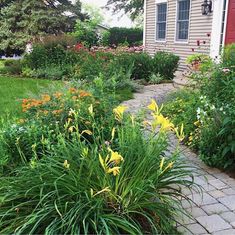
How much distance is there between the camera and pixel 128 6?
29.2 m

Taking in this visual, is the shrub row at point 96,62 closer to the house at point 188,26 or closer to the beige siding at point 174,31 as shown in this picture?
the house at point 188,26

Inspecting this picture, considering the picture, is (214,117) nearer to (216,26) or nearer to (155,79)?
(155,79)

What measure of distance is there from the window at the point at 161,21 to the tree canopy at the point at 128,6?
14.9m

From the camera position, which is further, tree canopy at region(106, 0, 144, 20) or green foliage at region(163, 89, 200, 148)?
tree canopy at region(106, 0, 144, 20)

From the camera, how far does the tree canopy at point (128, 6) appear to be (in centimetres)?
2817

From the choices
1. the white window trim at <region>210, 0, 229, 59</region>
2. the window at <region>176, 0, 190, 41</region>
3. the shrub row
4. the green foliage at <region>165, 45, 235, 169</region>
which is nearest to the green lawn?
the shrub row

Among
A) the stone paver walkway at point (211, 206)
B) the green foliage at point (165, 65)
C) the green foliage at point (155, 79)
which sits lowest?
the stone paver walkway at point (211, 206)

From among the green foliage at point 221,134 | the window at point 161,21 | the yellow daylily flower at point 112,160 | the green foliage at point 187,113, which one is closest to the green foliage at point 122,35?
the window at point 161,21

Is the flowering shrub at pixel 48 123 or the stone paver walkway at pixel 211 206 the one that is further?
the flowering shrub at pixel 48 123

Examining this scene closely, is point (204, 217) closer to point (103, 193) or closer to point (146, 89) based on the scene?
point (103, 193)

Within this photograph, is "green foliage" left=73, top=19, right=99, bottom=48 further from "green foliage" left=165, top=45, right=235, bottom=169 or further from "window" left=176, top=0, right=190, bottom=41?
"green foliage" left=165, top=45, right=235, bottom=169

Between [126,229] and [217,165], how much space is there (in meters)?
1.88

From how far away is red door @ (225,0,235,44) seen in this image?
9.33m

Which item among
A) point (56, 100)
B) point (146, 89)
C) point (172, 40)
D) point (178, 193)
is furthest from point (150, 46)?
point (178, 193)
